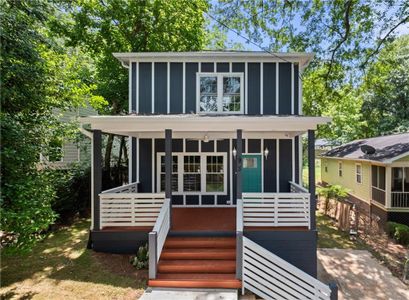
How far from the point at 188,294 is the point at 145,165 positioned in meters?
5.66

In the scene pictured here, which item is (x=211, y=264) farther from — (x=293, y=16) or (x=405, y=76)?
(x=405, y=76)

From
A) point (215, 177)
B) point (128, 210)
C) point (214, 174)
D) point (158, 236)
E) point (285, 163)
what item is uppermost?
point (285, 163)

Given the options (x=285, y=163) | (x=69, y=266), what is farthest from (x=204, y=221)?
(x=285, y=163)

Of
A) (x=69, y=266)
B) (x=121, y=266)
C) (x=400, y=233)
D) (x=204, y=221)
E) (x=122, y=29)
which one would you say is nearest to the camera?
(x=121, y=266)

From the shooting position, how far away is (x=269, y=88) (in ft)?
34.0

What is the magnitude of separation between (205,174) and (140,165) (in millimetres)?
2505

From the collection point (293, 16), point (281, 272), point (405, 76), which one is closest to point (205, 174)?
point (281, 272)

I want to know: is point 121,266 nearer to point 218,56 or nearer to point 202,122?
point 202,122

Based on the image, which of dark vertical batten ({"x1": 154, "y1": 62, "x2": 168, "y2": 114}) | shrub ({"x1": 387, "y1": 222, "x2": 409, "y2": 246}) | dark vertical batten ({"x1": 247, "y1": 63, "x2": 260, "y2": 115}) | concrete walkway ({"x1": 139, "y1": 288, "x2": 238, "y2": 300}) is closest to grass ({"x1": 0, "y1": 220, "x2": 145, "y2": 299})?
concrete walkway ({"x1": 139, "y1": 288, "x2": 238, "y2": 300})

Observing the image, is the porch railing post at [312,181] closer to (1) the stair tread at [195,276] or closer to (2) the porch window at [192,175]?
(1) the stair tread at [195,276]

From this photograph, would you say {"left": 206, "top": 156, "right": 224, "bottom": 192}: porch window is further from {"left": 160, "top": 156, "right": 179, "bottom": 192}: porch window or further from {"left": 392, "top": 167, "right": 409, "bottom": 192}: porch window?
{"left": 392, "top": 167, "right": 409, "bottom": 192}: porch window

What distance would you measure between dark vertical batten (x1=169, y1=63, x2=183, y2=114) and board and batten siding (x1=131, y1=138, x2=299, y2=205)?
4.15 feet

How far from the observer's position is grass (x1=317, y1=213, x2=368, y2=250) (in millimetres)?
9945

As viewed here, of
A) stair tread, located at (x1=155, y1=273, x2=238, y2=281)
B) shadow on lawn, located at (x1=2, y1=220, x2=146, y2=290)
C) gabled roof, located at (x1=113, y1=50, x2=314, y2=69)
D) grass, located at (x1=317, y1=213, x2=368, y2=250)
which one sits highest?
gabled roof, located at (x1=113, y1=50, x2=314, y2=69)
